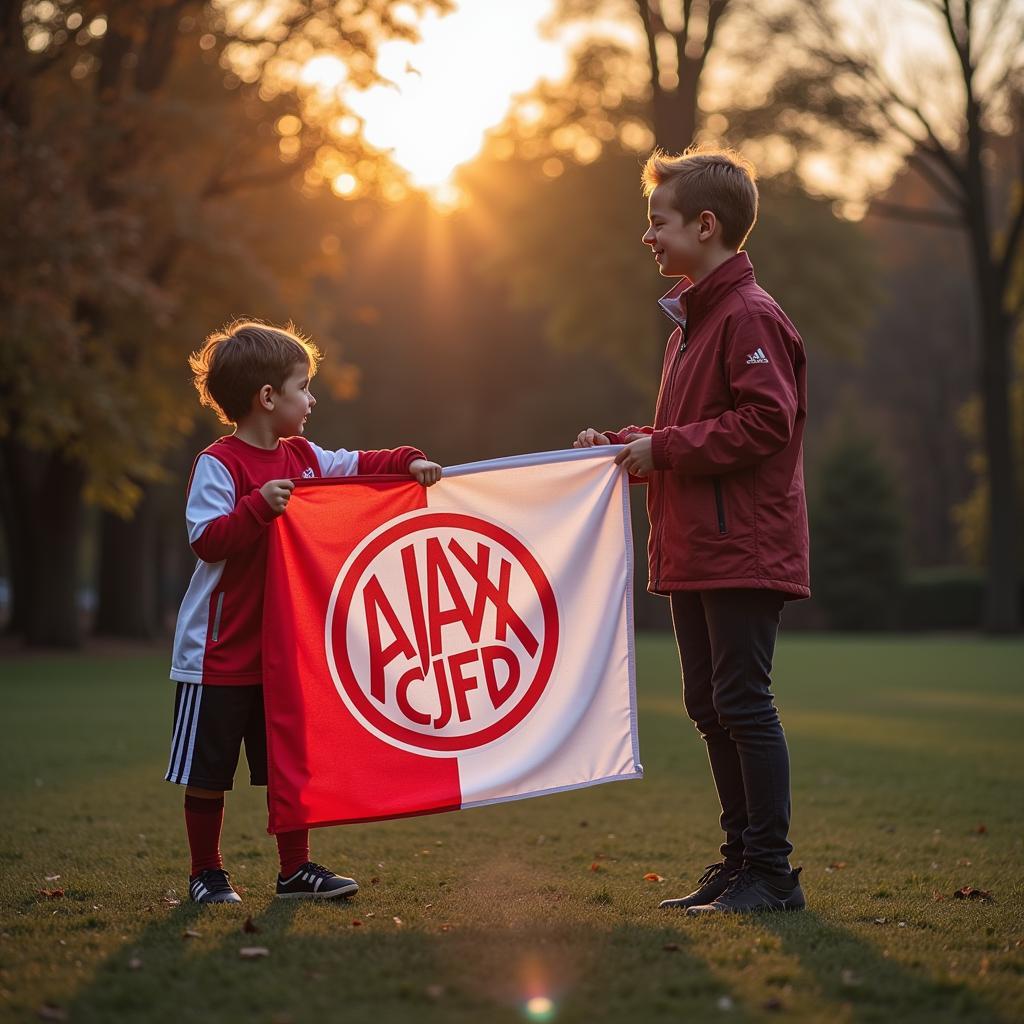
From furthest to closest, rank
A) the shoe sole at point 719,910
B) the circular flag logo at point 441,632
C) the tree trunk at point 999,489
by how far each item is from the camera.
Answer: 1. the tree trunk at point 999,489
2. the circular flag logo at point 441,632
3. the shoe sole at point 719,910

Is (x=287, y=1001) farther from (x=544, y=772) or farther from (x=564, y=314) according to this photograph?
(x=564, y=314)

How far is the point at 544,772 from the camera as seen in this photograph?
4816mm

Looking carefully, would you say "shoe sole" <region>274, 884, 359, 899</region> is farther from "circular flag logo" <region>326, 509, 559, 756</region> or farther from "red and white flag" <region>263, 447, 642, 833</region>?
"circular flag logo" <region>326, 509, 559, 756</region>

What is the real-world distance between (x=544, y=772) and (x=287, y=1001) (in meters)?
1.70

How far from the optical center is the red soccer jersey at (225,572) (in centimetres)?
451

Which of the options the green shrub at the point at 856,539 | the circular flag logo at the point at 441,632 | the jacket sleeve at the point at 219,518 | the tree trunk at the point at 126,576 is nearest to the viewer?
the jacket sleeve at the point at 219,518

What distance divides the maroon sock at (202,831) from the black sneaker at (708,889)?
156 cm

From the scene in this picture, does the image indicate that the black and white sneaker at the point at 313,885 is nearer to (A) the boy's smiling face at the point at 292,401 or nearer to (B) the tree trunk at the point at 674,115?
(A) the boy's smiling face at the point at 292,401

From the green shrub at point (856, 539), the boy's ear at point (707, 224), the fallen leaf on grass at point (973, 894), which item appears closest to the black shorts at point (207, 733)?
the boy's ear at point (707, 224)

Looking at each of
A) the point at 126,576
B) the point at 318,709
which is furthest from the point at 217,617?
the point at 126,576

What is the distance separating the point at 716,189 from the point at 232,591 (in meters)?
2.16

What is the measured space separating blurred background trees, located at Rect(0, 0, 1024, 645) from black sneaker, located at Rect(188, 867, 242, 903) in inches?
535

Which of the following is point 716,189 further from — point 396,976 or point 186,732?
point 396,976

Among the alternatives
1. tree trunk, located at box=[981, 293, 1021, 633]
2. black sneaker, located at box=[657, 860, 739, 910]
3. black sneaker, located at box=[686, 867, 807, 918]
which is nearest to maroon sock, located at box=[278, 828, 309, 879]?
black sneaker, located at box=[657, 860, 739, 910]
